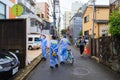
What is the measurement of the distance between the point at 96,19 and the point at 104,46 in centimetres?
2224

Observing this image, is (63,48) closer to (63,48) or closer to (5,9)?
(63,48)

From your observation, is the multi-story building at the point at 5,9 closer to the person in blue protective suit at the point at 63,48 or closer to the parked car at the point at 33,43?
the person in blue protective suit at the point at 63,48

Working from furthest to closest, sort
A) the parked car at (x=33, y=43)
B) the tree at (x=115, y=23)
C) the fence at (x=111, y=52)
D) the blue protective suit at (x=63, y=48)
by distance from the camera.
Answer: the parked car at (x=33, y=43) → the blue protective suit at (x=63, y=48) → the fence at (x=111, y=52) → the tree at (x=115, y=23)

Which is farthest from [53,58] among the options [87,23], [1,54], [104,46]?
[87,23]

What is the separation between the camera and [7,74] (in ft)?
25.9

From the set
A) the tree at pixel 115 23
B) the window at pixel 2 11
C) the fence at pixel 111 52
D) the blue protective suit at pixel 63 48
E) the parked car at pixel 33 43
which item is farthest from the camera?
the parked car at pixel 33 43

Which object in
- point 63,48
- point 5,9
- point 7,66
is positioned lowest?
point 7,66

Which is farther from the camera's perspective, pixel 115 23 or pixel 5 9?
pixel 5 9

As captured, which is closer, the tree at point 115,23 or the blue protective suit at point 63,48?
the tree at point 115,23

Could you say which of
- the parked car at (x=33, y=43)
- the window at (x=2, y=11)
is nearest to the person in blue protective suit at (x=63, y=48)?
the window at (x=2, y=11)

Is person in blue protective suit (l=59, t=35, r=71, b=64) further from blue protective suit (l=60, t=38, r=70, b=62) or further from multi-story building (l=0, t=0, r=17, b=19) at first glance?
multi-story building (l=0, t=0, r=17, b=19)

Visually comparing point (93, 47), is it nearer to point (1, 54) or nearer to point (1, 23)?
point (1, 23)

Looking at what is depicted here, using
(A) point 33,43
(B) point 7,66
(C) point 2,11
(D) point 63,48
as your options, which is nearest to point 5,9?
(C) point 2,11

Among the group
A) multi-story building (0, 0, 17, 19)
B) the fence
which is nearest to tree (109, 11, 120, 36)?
the fence
